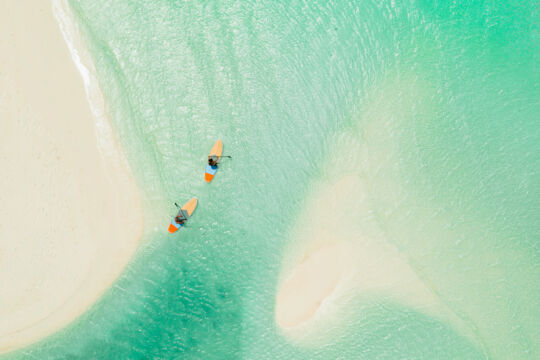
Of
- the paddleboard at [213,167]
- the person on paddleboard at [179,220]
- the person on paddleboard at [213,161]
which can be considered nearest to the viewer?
the person on paddleboard at [179,220]

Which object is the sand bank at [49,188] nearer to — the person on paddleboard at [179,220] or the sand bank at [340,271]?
the person on paddleboard at [179,220]

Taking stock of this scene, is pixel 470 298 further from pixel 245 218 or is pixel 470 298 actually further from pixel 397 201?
pixel 245 218

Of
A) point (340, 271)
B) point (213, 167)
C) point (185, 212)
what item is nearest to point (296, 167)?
point (213, 167)

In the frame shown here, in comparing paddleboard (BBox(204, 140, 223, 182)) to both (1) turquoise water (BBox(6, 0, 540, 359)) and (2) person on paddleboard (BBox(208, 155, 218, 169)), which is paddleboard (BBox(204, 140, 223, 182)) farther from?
(1) turquoise water (BBox(6, 0, 540, 359))

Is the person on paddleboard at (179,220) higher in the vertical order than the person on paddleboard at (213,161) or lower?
lower

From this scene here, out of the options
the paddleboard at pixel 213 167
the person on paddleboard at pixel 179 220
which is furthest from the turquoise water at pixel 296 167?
the person on paddleboard at pixel 179 220

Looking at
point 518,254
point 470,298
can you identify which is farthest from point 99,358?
point 518,254
